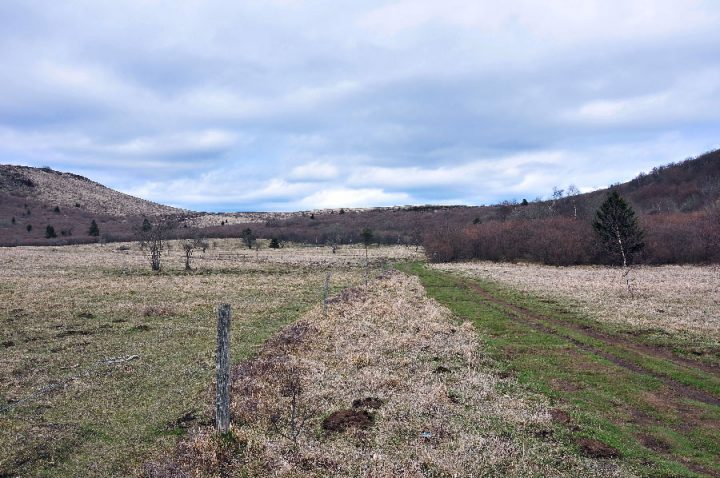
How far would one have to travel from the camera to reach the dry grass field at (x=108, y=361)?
967cm

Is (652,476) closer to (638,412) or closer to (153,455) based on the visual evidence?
(638,412)

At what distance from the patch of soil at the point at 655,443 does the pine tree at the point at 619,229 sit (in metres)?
56.5

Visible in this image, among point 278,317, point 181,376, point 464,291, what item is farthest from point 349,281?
point 181,376

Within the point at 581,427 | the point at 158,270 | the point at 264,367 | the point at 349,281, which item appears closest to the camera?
the point at 581,427

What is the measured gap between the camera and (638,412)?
1107 centimetres

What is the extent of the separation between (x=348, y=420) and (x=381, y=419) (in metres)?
0.70

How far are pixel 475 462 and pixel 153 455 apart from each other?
5.84 m

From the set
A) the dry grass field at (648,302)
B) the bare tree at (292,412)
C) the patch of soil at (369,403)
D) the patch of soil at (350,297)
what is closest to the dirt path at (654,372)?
the dry grass field at (648,302)

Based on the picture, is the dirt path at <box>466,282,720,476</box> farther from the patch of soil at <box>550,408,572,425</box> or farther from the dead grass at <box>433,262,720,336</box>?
the dead grass at <box>433,262,720,336</box>

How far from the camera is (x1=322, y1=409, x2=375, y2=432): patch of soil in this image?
10.0 meters

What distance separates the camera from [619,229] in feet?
205

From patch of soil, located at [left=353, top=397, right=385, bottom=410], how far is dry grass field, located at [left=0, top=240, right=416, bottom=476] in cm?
337

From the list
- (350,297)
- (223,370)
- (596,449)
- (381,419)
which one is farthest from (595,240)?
(223,370)

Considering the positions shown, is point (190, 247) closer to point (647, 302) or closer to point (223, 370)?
point (647, 302)
